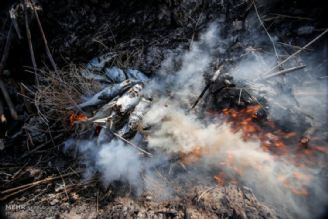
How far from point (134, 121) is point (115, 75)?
131cm

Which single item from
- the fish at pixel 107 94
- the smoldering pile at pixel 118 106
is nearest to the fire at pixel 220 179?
the smoldering pile at pixel 118 106

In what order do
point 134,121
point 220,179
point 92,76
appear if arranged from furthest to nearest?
point 92,76, point 134,121, point 220,179

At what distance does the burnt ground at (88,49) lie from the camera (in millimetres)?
3674

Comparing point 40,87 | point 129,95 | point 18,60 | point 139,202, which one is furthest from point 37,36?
point 139,202

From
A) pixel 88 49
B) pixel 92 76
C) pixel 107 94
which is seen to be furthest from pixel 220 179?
pixel 88 49

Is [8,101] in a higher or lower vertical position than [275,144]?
higher

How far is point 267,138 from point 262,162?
0.47 meters

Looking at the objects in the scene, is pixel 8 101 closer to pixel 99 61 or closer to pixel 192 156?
pixel 99 61

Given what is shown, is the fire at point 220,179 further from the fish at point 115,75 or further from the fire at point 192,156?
the fish at point 115,75

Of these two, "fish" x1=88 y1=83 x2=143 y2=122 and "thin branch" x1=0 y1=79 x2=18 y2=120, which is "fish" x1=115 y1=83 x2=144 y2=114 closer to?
"fish" x1=88 y1=83 x2=143 y2=122

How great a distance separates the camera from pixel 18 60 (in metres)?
5.36

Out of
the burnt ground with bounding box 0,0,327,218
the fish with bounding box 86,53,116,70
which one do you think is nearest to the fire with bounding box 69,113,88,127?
the burnt ground with bounding box 0,0,327,218

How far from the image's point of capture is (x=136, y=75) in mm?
4930

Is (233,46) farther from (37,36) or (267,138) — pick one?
(37,36)
